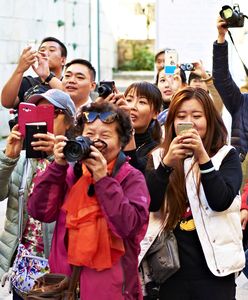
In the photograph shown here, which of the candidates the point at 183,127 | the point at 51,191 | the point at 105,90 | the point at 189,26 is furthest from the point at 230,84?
the point at 189,26

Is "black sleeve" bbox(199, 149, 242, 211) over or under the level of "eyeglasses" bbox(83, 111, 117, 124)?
under

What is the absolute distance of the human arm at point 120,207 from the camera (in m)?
3.02

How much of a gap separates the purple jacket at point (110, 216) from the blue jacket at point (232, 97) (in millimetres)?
2351

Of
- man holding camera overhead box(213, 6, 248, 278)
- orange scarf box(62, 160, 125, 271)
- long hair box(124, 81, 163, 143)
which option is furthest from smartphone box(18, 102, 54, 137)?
man holding camera overhead box(213, 6, 248, 278)

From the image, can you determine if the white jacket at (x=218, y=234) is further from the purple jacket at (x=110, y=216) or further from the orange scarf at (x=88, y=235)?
the orange scarf at (x=88, y=235)

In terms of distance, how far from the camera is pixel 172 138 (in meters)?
3.75

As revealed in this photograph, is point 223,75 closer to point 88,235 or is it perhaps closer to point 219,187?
point 219,187

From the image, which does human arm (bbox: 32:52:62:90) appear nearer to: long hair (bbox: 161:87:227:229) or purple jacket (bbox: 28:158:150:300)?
long hair (bbox: 161:87:227:229)

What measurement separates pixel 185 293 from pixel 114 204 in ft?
2.76

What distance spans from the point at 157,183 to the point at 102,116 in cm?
52

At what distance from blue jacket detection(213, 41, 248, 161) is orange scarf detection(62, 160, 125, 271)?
251 centimetres

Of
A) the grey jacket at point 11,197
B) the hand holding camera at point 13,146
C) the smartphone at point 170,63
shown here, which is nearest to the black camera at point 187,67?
the smartphone at point 170,63

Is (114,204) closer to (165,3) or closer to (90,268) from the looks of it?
(90,268)

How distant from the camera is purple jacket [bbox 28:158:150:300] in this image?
9.97 ft
